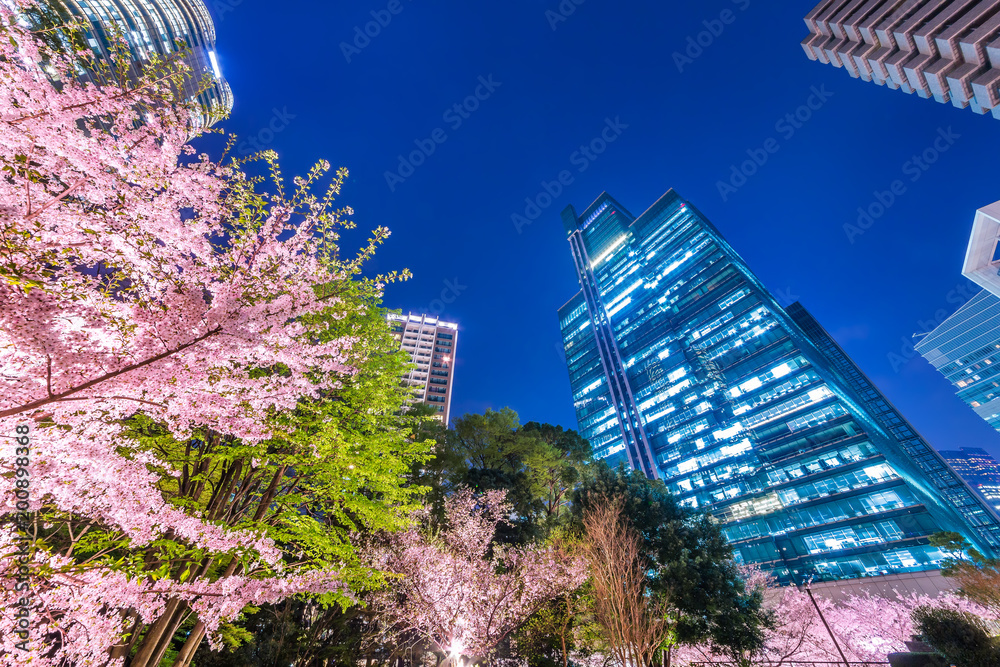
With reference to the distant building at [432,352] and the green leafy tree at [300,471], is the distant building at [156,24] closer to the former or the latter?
the green leafy tree at [300,471]

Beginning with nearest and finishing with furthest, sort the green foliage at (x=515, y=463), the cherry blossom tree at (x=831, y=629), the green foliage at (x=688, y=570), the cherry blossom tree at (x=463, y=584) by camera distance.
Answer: the cherry blossom tree at (x=463, y=584) < the green foliage at (x=688, y=570) < the cherry blossom tree at (x=831, y=629) < the green foliage at (x=515, y=463)

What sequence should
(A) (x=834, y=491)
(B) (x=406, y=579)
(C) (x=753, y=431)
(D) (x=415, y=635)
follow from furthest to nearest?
1. (C) (x=753, y=431)
2. (A) (x=834, y=491)
3. (D) (x=415, y=635)
4. (B) (x=406, y=579)

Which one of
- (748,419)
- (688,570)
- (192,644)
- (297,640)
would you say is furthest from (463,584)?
(748,419)

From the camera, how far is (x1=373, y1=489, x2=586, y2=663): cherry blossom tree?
1317cm

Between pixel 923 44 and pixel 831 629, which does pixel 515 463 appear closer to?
pixel 831 629

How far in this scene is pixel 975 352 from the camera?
258 ft

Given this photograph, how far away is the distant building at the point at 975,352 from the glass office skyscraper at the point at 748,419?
1563 centimetres

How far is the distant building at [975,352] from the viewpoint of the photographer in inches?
2963

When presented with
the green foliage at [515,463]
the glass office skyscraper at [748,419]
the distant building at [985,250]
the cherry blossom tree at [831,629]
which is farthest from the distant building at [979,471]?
the green foliage at [515,463]

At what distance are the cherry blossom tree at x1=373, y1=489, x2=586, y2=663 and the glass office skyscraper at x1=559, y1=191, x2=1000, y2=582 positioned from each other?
1972 inches

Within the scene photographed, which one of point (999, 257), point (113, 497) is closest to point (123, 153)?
point (113, 497)

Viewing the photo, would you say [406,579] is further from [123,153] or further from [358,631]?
[123,153]

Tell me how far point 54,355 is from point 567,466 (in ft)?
86.4

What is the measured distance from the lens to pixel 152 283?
468 centimetres
